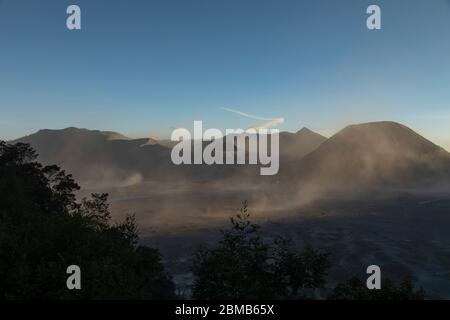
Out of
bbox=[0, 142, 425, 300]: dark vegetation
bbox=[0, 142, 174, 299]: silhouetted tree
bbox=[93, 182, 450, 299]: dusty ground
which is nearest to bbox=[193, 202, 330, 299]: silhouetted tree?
bbox=[0, 142, 425, 300]: dark vegetation

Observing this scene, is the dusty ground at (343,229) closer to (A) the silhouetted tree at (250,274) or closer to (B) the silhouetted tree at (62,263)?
(B) the silhouetted tree at (62,263)

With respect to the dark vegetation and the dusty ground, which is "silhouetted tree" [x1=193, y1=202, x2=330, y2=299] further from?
the dusty ground

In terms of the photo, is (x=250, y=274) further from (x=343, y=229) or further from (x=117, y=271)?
(x=343, y=229)

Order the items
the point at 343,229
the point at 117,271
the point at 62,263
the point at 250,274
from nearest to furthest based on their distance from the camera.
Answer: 1. the point at 117,271
2. the point at 62,263
3. the point at 250,274
4. the point at 343,229

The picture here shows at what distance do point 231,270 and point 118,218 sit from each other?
128m

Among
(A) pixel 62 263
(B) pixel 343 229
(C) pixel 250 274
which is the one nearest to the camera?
Result: (A) pixel 62 263

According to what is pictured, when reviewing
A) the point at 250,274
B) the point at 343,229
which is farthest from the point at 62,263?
the point at 343,229

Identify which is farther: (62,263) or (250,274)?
(250,274)

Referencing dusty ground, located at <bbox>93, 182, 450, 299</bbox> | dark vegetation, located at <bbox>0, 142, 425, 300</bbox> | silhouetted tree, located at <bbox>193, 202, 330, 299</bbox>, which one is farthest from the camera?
dusty ground, located at <bbox>93, 182, 450, 299</bbox>

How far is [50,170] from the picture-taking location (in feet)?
227

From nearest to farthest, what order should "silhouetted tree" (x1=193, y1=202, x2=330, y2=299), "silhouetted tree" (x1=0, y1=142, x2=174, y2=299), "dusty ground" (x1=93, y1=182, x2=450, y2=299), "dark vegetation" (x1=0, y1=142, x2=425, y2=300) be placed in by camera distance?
"silhouetted tree" (x1=0, y1=142, x2=174, y2=299) < "dark vegetation" (x1=0, y1=142, x2=425, y2=300) < "silhouetted tree" (x1=193, y1=202, x2=330, y2=299) < "dusty ground" (x1=93, y1=182, x2=450, y2=299)

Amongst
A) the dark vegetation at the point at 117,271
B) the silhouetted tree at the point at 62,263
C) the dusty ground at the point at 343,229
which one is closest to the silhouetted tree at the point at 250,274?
the dark vegetation at the point at 117,271
